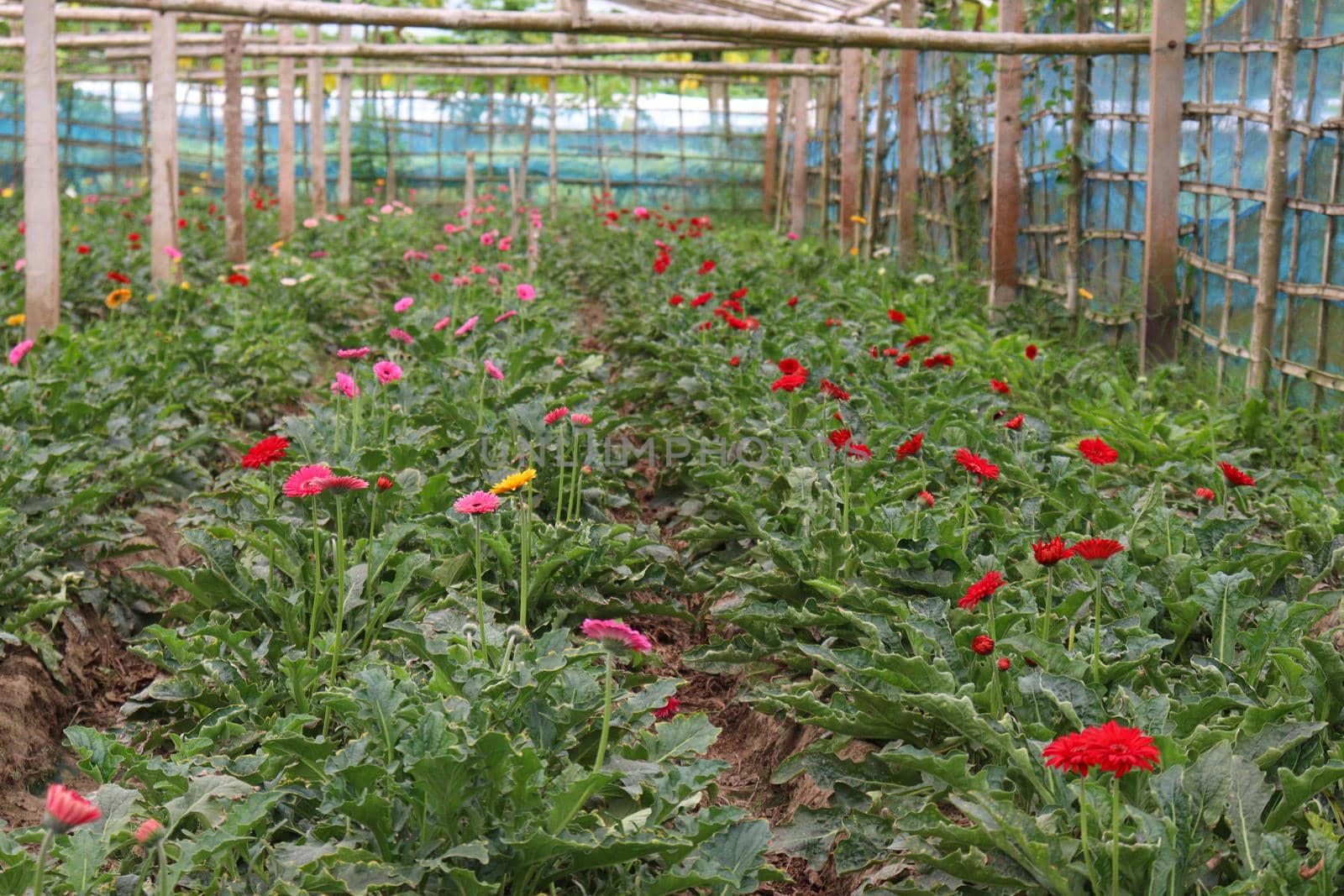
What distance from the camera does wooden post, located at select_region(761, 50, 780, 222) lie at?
20.5m

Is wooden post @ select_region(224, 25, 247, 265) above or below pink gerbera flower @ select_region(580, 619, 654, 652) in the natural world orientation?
above

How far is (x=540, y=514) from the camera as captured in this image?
4660 mm

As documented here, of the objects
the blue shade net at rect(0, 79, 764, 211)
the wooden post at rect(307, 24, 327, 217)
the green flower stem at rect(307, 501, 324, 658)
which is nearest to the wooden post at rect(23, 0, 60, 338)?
the green flower stem at rect(307, 501, 324, 658)

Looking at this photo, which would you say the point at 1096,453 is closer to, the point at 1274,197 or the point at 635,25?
the point at 1274,197

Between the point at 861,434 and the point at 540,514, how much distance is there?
1.13 metres

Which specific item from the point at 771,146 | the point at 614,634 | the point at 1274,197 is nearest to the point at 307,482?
the point at 614,634

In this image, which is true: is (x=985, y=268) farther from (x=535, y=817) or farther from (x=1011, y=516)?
(x=535, y=817)

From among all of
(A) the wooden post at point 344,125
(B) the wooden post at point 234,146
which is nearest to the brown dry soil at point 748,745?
(B) the wooden post at point 234,146

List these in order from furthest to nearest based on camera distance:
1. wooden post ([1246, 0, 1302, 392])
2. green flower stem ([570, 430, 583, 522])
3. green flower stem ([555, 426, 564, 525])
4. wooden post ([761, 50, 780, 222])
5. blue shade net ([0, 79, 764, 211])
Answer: blue shade net ([0, 79, 764, 211]), wooden post ([761, 50, 780, 222]), wooden post ([1246, 0, 1302, 392]), green flower stem ([570, 430, 583, 522]), green flower stem ([555, 426, 564, 525])

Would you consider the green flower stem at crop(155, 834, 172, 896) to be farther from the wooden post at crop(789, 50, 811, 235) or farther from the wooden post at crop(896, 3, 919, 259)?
the wooden post at crop(789, 50, 811, 235)

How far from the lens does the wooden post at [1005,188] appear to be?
903 centimetres

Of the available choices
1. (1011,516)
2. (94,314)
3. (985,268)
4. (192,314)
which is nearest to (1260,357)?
(1011,516)

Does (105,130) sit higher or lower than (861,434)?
higher

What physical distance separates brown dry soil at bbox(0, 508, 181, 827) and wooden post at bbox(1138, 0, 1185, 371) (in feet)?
16.6
